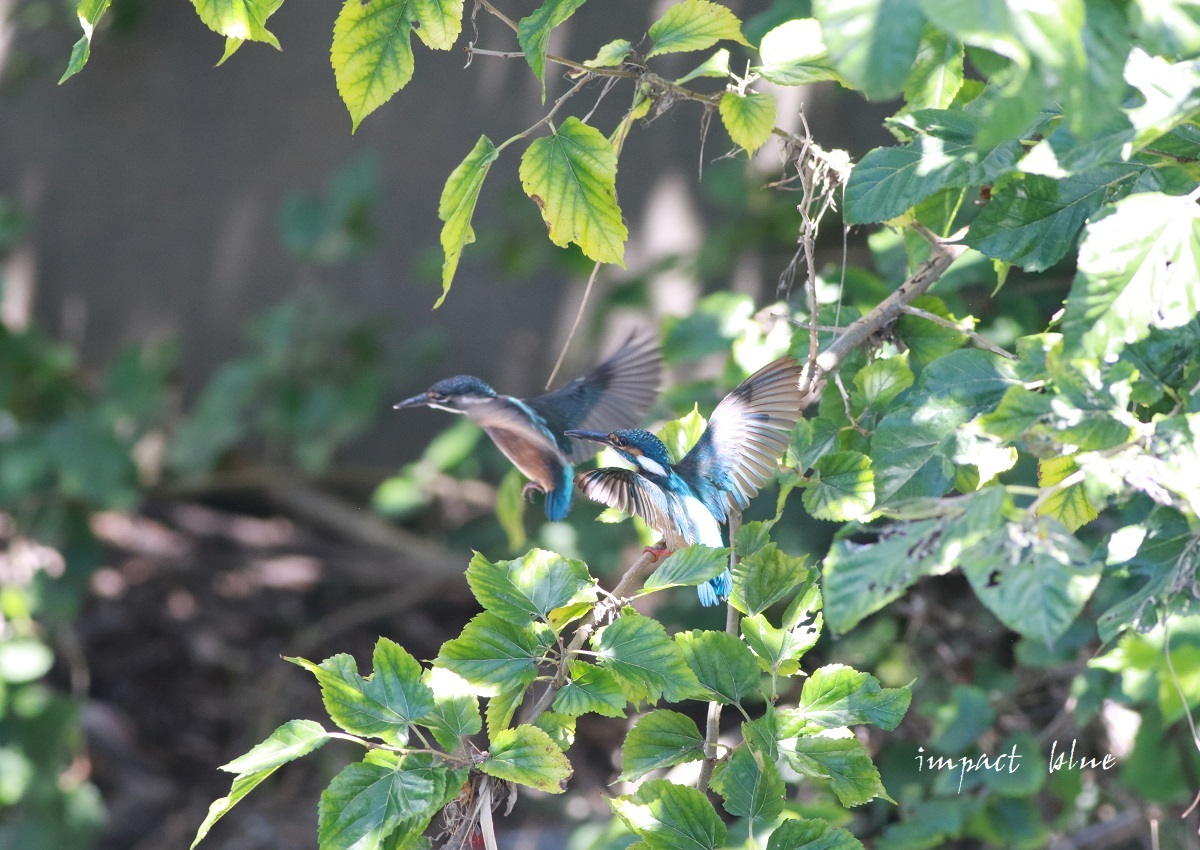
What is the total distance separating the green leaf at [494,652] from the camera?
630mm

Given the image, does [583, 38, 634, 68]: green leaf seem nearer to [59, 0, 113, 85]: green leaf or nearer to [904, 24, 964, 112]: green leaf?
[904, 24, 964, 112]: green leaf

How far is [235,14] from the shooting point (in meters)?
0.70

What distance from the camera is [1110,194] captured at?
70 centimetres

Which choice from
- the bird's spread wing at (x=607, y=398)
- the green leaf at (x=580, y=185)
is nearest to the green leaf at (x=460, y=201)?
the green leaf at (x=580, y=185)

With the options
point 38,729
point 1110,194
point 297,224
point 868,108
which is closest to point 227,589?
point 38,729

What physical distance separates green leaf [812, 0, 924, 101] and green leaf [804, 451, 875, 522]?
0.30 meters

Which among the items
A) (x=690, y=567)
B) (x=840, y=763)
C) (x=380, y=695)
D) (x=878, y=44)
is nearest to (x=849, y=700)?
(x=840, y=763)

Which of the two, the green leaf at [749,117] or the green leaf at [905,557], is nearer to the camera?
the green leaf at [905,557]

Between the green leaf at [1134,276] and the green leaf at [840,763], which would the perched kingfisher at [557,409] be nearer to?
the green leaf at [840,763]

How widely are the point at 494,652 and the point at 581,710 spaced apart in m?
0.06

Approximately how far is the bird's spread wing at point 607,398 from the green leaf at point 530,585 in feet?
0.48

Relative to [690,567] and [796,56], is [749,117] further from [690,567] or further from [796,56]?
[690,567]

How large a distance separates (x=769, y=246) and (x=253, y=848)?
1.58m

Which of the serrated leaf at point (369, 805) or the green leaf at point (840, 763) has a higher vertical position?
the serrated leaf at point (369, 805)
